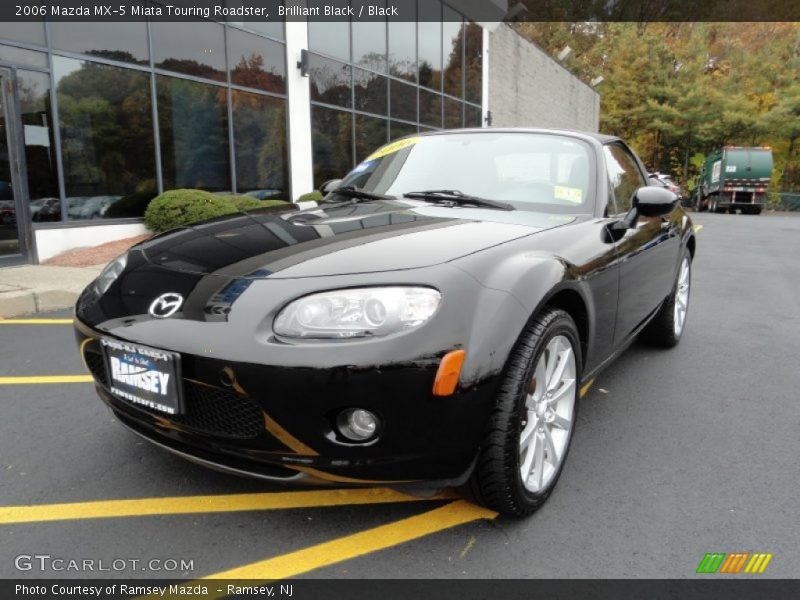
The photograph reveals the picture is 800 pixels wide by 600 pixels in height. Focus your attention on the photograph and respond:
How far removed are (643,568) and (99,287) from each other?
7.19ft

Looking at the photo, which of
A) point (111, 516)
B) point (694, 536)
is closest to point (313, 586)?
point (111, 516)

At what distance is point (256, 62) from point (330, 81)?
232 cm

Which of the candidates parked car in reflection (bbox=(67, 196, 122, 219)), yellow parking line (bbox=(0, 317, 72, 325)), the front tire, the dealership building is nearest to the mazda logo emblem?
the front tire

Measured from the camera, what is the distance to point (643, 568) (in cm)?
196

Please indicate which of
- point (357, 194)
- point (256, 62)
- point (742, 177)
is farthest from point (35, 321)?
point (742, 177)

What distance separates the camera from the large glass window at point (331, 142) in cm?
1320

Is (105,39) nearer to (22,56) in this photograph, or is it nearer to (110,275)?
(22,56)

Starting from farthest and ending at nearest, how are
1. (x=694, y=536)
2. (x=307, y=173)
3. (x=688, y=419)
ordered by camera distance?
(x=307, y=173), (x=688, y=419), (x=694, y=536)

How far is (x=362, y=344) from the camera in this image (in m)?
1.78

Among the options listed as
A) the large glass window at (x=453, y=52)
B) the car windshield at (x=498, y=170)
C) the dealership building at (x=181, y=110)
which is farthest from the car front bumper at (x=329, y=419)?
the large glass window at (x=453, y=52)

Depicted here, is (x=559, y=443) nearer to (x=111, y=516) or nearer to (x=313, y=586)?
(x=313, y=586)

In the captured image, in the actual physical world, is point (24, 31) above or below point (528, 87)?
below

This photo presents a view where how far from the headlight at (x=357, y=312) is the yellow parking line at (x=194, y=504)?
0.72 metres

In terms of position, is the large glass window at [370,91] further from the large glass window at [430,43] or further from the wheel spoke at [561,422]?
the wheel spoke at [561,422]
